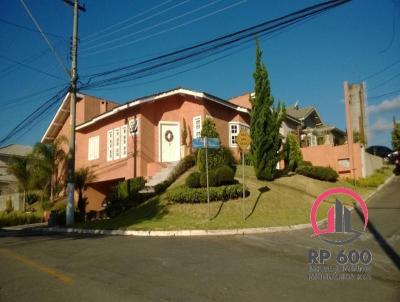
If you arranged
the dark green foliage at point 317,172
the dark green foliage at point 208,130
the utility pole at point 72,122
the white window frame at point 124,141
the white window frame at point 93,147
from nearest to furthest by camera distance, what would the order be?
the utility pole at point 72,122
the dark green foliage at point 208,130
the white window frame at point 124,141
the dark green foliage at point 317,172
the white window frame at point 93,147

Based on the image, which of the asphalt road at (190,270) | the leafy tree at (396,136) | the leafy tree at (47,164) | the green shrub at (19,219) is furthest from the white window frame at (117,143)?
the leafy tree at (396,136)

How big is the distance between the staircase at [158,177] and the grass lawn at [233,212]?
0.92 m

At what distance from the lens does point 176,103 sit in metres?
25.6

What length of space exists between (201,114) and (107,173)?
8.08 m

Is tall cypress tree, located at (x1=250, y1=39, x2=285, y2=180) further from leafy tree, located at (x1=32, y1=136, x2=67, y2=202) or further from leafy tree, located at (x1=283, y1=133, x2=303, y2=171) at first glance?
leafy tree, located at (x1=32, y1=136, x2=67, y2=202)

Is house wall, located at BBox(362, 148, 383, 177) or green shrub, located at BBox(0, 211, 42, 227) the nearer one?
green shrub, located at BBox(0, 211, 42, 227)

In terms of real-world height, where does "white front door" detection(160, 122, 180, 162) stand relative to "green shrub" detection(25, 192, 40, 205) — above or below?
above

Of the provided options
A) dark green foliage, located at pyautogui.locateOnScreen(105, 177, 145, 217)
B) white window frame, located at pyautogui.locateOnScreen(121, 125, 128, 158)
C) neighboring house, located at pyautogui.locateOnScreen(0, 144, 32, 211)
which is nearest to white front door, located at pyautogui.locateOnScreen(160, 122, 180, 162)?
white window frame, located at pyautogui.locateOnScreen(121, 125, 128, 158)

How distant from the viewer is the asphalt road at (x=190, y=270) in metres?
6.06

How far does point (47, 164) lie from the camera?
3045 cm

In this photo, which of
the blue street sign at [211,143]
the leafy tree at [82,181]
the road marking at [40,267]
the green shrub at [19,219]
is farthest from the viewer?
the leafy tree at [82,181]

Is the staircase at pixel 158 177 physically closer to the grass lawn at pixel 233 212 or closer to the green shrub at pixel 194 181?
the grass lawn at pixel 233 212

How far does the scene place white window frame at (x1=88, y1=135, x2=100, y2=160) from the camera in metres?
28.9

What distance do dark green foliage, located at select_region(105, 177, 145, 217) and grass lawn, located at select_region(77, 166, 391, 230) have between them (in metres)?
1.57
